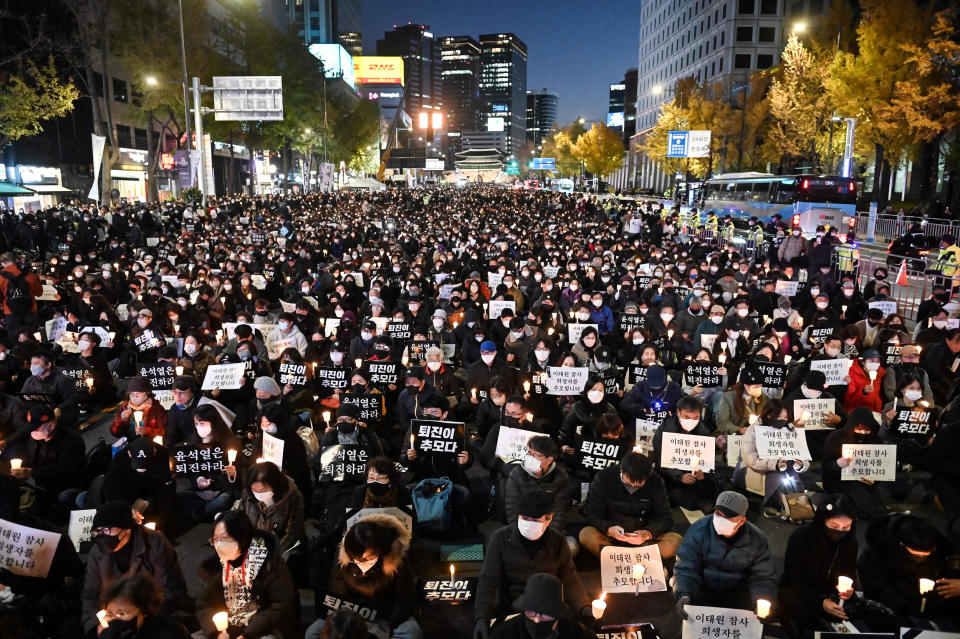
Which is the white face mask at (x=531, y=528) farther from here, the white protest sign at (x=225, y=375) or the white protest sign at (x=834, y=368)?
the white protest sign at (x=834, y=368)

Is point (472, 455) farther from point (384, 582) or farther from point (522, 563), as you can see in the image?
point (384, 582)

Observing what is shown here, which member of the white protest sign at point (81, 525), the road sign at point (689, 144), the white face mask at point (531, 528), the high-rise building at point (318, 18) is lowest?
the white protest sign at point (81, 525)

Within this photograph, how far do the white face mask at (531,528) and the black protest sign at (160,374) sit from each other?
6.35 meters

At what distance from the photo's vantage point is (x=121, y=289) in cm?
1612

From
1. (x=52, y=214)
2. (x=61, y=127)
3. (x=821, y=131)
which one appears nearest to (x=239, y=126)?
(x=61, y=127)

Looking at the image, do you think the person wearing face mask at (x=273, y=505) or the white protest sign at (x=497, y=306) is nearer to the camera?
the person wearing face mask at (x=273, y=505)

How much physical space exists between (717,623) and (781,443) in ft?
9.85

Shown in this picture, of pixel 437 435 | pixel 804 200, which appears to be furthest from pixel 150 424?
pixel 804 200

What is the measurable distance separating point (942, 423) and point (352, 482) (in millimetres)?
6564

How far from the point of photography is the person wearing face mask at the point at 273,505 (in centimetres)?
588

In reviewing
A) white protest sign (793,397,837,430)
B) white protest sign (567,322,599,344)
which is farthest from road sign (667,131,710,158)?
white protest sign (793,397,837,430)

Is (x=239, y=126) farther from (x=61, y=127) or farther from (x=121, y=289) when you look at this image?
(x=121, y=289)

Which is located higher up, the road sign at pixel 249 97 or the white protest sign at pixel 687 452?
the road sign at pixel 249 97

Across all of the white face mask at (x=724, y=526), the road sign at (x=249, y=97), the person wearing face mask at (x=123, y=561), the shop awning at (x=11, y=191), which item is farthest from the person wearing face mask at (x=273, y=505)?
the shop awning at (x=11, y=191)
